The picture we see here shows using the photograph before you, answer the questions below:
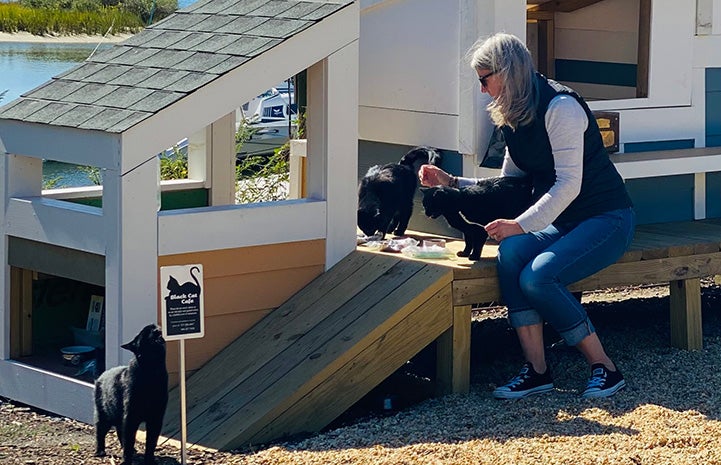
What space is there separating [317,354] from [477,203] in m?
1.14

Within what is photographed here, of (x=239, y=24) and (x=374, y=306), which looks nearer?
(x=374, y=306)

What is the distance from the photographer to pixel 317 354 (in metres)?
5.99

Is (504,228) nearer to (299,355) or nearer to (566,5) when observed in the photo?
(299,355)

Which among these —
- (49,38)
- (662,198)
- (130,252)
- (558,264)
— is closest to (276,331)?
(130,252)

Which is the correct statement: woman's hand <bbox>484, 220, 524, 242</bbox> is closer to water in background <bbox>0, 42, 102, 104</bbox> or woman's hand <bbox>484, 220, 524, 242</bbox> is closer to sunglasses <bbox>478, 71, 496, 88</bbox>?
sunglasses <bbox>478, 71, 496, 88</bbox>

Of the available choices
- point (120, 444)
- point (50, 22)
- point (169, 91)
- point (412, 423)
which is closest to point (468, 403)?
point (412, 423)

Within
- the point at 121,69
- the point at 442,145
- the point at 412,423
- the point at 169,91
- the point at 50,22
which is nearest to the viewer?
the point at 412,423

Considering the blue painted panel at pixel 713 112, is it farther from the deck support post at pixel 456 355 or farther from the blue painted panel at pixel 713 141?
the deck support post at pixel 456 355

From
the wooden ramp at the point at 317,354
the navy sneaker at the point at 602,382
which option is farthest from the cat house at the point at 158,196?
the navy sneaker at the point at 602,382

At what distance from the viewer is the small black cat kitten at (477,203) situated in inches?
250

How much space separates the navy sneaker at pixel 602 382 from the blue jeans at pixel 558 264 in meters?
0.18

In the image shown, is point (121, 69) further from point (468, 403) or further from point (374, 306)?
point (468, 403)

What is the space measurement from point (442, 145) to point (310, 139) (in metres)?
1.09

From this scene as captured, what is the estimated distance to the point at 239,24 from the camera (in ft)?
22.1
